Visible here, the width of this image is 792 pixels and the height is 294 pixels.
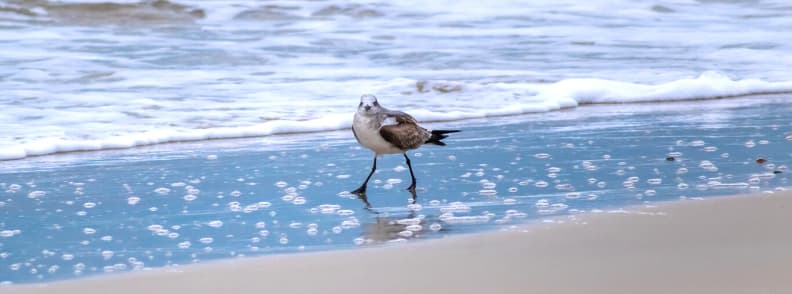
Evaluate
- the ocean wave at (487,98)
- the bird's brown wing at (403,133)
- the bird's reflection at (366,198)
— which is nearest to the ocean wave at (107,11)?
the ocean wave at (487,98)

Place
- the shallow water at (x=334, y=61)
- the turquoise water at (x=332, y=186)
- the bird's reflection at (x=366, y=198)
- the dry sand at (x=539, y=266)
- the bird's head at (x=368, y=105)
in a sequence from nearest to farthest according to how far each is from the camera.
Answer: the dry sand at (x=539, y=266)
the turquoise water at (x=332, y=186)
the bird's reflection at (x=366, y=198)
the bird's head at (x=368, y=105)
the shallow water at (x=334, y=61)

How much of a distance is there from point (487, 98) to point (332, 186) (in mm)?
4162

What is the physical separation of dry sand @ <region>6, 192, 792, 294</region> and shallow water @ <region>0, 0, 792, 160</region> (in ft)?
12.4

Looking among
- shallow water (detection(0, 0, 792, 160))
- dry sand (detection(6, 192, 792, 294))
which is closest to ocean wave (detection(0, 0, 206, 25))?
shallow water (detection(0, 0, 792, 160))

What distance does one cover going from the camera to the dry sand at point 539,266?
3744mm

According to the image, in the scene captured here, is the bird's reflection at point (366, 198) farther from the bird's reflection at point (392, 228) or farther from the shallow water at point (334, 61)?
the shallow water at point (334, 61)

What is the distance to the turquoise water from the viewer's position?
4.66m

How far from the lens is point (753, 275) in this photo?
12.3 feet

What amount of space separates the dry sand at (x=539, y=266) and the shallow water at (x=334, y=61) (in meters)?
3.77

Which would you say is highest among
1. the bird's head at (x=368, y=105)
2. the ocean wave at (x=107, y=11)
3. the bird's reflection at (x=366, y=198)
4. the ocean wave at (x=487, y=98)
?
the ocean wave at (x=107, y=11)

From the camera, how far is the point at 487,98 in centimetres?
1010

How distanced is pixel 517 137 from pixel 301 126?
1.54m

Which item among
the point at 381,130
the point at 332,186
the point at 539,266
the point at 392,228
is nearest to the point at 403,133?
the point at 381,130

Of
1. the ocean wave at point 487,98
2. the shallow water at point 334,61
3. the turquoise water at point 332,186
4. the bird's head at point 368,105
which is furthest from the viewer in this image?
the shallow water at point 334,61
